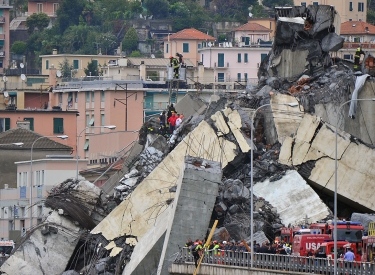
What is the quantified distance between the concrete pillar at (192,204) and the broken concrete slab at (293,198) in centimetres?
332

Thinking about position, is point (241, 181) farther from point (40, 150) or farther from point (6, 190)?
point (40, 150)

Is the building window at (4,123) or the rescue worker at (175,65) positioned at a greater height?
the rescue worker at (175,65)

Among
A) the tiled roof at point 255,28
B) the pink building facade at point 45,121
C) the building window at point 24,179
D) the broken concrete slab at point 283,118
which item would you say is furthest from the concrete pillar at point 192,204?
the tiled roof at point 255,28

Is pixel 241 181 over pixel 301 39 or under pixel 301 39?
under

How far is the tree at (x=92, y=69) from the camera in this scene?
6757 inches

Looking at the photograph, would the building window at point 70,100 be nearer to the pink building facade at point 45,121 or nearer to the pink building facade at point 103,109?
the pink building facade at point 103,109

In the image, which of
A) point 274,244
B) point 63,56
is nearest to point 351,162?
point 274,244

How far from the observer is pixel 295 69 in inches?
2943

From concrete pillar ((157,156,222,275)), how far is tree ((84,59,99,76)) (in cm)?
10772

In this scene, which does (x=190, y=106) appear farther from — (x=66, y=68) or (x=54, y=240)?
(x=66, y=68)

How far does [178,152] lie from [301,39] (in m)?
8.65

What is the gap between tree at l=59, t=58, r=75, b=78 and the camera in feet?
556

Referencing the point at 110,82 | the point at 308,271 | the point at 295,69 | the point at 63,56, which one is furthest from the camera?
the point at 63,56

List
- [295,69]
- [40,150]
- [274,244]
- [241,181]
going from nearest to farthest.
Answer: [274,244] → [241,181] → [295,69] → [40,150]
